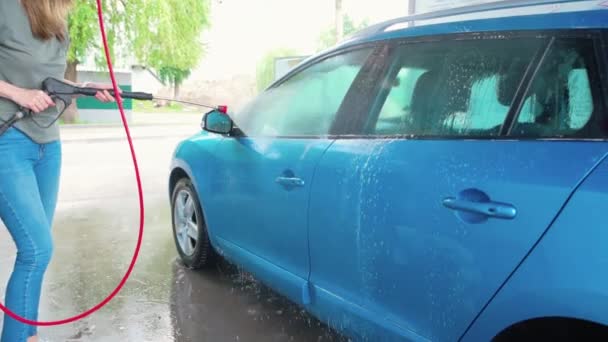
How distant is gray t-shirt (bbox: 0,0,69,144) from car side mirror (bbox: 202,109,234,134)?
0.97 m

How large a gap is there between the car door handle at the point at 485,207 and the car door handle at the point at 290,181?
0.82 metres

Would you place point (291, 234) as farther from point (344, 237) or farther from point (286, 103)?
point (286, 103)

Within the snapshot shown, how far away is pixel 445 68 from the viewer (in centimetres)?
203

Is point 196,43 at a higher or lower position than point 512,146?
higher

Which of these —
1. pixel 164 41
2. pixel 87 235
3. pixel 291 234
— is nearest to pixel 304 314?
pixel 291 234

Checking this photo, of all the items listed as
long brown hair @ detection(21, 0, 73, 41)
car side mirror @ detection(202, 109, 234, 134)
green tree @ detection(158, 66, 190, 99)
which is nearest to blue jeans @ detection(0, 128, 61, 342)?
long brown hair @ detection(21, 0, 73, 41)

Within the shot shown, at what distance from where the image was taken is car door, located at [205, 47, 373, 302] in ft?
7.93

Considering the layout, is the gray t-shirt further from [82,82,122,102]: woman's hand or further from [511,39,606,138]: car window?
[511,39,606,138]: car window

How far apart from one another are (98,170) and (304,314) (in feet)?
21.7

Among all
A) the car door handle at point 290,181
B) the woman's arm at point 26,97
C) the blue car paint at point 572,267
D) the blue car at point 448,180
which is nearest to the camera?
the blue car paint at point 572,267

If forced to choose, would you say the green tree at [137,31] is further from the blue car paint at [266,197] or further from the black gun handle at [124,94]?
the black gun handle at [124,94]

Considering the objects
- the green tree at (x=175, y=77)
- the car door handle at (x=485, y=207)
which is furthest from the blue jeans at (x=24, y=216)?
the green tree at (x=175, y=77)

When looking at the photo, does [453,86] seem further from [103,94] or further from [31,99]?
[31,99]

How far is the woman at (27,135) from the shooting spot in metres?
2.05
